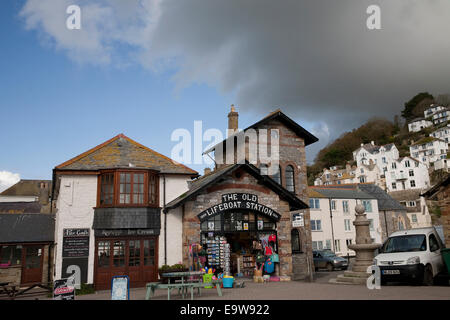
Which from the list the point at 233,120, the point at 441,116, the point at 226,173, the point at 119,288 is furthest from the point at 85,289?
the point at 441,116

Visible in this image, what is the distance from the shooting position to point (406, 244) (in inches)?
565

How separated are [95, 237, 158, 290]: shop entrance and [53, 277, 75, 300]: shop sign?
6.12 metres

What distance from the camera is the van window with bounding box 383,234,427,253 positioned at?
13.9 metres

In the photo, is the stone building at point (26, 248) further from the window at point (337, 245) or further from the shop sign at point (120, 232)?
the window at point (337, 245)

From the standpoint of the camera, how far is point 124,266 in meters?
16.0

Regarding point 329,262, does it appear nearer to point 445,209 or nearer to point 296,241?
point 296,241

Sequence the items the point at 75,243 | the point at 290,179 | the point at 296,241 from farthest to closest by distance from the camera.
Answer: the point at 290,179 → the point at 296,241 → the point at 75,243

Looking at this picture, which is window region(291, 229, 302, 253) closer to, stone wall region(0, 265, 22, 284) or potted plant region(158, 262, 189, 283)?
potted plant region(158, 262, 189, 283)

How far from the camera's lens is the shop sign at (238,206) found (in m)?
17.2

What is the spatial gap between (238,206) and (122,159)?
252 inches
